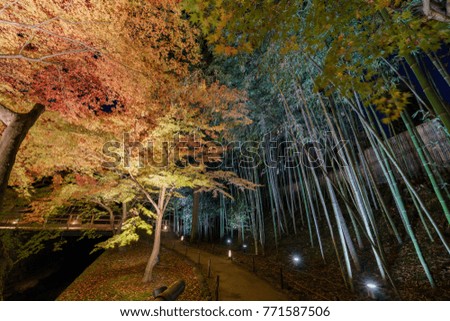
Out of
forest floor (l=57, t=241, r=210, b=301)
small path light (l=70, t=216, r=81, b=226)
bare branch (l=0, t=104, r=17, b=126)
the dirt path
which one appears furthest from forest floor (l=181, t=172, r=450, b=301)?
small path light (l=70, t=216, r=81, b=226)

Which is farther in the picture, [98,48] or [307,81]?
[307,81]

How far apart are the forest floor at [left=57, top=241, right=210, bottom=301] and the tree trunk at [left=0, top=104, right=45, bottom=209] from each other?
13.9 ft

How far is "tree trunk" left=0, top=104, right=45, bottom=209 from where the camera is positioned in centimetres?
361

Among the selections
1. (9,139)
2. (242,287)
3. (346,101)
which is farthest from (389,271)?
(9,139)

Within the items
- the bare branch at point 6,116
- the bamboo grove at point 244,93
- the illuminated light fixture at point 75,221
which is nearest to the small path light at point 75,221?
the illuminated light fixture at point 75,221

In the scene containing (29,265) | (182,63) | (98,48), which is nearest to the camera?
(98,48)

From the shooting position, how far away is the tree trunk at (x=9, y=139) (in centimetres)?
361

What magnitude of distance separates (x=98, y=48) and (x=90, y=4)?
0.74 metres

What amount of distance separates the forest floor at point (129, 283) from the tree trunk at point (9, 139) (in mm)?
4240

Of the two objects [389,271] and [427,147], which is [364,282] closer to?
[389,271]

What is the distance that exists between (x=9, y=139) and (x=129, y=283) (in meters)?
5.47

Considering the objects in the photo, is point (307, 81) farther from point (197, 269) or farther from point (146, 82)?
point (197, 269)

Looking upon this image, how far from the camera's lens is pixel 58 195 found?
895cm

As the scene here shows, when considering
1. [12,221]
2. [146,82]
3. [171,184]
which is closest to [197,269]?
[171,184]
